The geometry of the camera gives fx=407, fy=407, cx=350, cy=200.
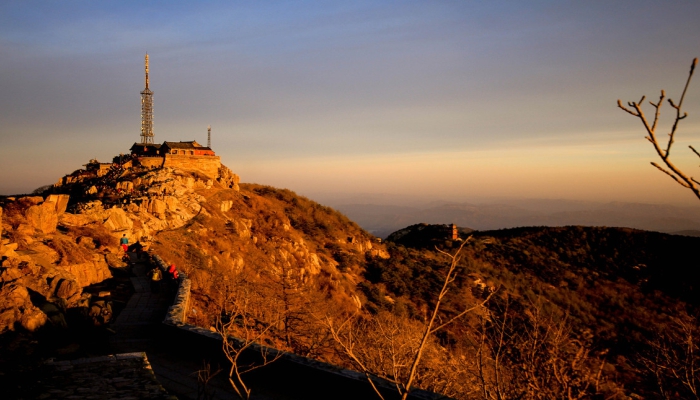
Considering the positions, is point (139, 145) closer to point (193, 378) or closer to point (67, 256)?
point (67, 256)

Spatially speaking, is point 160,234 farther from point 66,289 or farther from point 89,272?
point 66,289

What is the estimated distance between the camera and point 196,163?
43.7 meters

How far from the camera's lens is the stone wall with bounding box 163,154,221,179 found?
140 ft

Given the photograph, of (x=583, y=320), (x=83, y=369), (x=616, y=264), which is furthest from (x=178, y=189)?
(x=616, y=264)

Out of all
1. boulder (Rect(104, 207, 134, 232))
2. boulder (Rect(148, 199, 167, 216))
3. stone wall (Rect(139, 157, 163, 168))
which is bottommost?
boulder (Rect(104, 207, 134, 232))

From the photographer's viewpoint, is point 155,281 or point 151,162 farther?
point 151,162

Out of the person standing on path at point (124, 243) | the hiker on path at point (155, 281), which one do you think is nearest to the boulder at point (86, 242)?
the person standing on path at point (124, 243)

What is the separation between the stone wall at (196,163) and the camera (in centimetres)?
4269

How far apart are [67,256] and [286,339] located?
7593mm

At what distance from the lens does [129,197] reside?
2997 cm

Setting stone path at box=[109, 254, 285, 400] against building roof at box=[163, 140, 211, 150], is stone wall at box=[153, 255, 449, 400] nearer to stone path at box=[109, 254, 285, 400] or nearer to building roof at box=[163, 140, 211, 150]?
stone path at box=[109, 254, 285, 400]

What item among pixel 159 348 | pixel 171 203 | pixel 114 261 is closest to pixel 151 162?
pixel 171 203

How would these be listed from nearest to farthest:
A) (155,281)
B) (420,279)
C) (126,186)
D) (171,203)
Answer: (155,281) → (171,203) → (420,279) → (126,186)

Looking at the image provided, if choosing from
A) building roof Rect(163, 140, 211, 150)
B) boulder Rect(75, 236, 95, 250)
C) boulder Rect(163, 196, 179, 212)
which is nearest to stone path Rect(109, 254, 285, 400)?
boulder Rect(75, 236, 95, 250)
